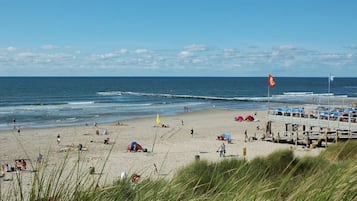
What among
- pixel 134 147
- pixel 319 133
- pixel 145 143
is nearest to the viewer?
pixel 134 147

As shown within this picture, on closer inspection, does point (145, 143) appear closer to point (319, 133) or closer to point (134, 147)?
point (134, 147)

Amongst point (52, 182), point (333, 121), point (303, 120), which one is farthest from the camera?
point (303, 120)

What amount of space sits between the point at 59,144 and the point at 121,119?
52.7ft

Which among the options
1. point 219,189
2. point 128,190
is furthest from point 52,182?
point 219,189

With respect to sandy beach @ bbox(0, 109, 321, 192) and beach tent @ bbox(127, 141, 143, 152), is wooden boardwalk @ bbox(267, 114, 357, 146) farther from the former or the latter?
beach tent @ bbox(127, 141, 143, 152)

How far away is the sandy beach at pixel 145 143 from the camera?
22.5 metres

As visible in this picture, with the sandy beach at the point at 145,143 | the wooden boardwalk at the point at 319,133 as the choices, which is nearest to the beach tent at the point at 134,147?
the sandy beach at the point at 145,143

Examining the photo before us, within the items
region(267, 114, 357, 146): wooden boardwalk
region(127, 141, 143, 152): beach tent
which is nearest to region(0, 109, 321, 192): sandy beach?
region(127, 141, 143, 152): beach tent

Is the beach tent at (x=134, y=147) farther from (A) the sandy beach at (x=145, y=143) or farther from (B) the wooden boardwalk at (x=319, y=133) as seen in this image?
(B) the wooden boardwalk at (x=319, y=133)

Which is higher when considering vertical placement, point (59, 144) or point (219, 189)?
point (219, 189)

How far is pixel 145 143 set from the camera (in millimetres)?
30500

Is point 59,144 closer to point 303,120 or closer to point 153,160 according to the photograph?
point 153,160

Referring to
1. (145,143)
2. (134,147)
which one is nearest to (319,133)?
(145,143)

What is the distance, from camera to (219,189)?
137 inches
